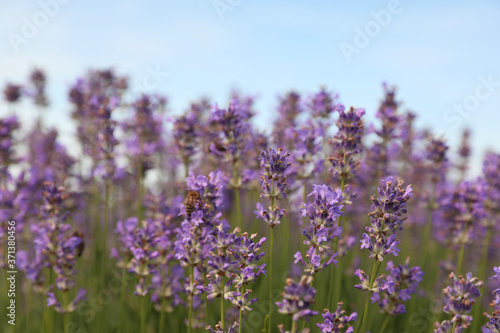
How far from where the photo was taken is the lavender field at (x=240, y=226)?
2479 millimetres

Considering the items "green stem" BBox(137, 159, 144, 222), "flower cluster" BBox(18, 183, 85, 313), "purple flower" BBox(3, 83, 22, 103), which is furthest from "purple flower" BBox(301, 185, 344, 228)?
"purple flower" BBox(3, 83, 22, 103)

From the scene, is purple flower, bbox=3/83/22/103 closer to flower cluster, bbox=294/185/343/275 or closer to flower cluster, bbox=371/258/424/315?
flower cluster, bbox=294/185/343/275

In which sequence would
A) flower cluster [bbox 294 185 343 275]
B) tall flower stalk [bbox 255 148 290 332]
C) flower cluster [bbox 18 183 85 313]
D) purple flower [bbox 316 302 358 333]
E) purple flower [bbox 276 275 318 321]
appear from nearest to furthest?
1. purple flower [bbox 276 275 318 321]
2. purple flower [bbox 316 302 358 333]
3. flower cluster [bbox 294 185 343 275]
4. tall flower stalk [bbox 255 148 290 332]
5. flower cluster [bbox 18 183 85 313]

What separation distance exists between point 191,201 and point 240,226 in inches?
31.2

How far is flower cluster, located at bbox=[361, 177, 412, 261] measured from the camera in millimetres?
2441

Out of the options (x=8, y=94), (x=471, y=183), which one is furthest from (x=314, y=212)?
(x=8, y=94)

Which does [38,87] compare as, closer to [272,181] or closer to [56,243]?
[56,243]

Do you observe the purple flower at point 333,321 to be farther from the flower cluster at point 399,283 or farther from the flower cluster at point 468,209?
the flower cluster at point 468,209

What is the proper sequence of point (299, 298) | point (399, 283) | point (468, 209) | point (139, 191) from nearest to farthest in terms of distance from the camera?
point (299, 298)
point (399, 283)
point (468, 209)
point (139, 191)

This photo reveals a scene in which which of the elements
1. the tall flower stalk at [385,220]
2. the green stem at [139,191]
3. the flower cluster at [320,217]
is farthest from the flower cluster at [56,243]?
the tall flower stalk at [385,220]

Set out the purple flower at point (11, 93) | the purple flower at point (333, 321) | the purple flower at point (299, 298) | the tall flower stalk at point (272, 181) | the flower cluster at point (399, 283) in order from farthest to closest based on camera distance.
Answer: the purple flower at point (11, 93)
the flower cluster at point (399, 283)
the tall flower stalk at point (272, 181)
the purple flower at point (333, 321)
the purple flower at point (299, 298)

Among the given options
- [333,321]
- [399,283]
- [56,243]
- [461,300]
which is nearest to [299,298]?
[333,321]

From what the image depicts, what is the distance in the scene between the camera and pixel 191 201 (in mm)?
2631

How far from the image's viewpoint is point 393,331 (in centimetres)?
446
